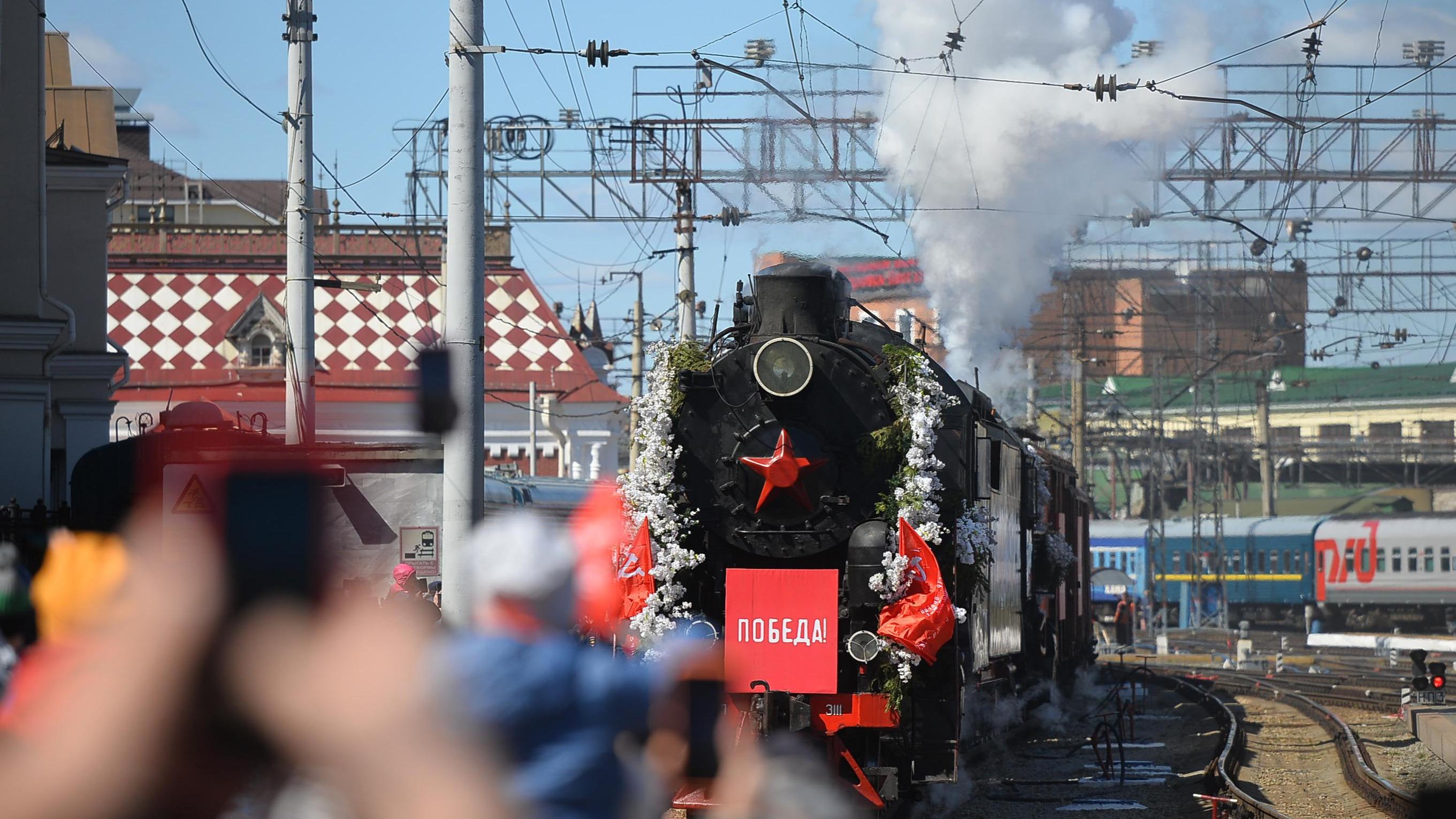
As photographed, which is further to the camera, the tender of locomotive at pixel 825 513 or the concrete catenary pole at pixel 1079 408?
the concrete catenary pole at pixel 1079 408

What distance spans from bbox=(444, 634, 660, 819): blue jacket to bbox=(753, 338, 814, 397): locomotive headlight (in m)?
6.97

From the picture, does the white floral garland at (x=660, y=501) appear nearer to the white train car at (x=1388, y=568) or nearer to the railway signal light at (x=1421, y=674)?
the railway signal light at (x=1421, y=674)

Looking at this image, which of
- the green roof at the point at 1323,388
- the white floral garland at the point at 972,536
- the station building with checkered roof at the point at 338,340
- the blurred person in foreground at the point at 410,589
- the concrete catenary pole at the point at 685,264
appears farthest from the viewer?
the green roof at the point at 1323,388

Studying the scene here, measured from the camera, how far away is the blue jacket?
11.5 feet

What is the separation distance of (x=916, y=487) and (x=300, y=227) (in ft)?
21.1

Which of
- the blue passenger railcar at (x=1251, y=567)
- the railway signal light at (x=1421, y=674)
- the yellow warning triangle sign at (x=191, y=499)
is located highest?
the yellow warning triangle sign at (x=191, y=499)

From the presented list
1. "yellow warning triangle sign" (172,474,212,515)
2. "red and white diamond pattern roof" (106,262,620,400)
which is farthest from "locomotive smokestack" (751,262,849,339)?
"red and white diamond pattern roof" (106,262,620,400)

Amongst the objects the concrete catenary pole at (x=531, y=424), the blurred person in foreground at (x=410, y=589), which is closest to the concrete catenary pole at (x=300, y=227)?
the blurred person in foreground at (x=410, y=589)

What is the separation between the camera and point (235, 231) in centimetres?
3841

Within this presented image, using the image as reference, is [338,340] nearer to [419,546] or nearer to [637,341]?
[637,341]

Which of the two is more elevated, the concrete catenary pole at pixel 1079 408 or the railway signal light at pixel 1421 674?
the concrete catenary pole at pixel 1079 408

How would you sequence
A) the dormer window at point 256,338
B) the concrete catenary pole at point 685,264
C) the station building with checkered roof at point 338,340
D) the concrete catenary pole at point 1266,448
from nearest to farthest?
the concrete catenary pole at point 685,264 → the station building with checkered roof at point 338,340 → the dormer window at point 256,338 → the concrete catenary pole at point 1266,448

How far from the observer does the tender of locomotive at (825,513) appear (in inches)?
400

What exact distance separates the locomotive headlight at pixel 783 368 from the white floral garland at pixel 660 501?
70 centimetres
